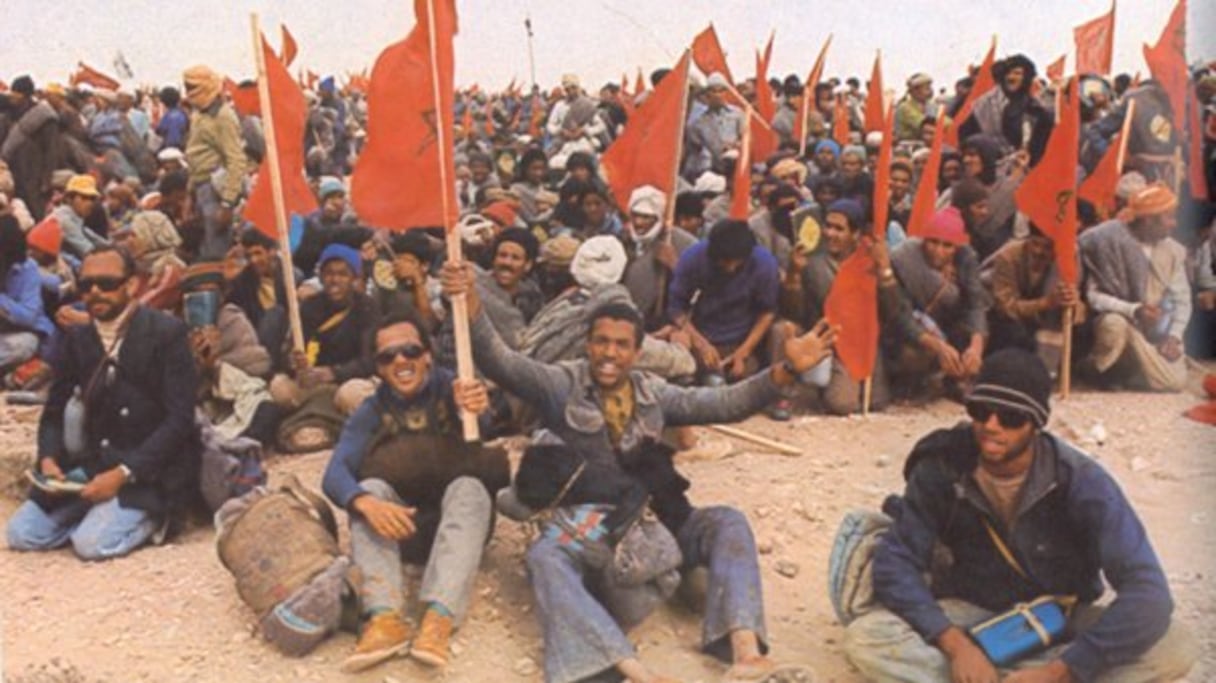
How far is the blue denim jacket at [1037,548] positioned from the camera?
326 cm

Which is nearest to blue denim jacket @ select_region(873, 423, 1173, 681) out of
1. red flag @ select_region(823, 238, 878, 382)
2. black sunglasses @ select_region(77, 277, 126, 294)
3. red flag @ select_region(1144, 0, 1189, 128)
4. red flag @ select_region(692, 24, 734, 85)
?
red flag @ select_region(823, 238, 878, 382)

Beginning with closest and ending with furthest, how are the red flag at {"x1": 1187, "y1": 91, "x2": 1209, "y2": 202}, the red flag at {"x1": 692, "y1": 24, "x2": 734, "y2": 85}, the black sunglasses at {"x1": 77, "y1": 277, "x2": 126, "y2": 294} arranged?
the black sunglasses at {"x1": 77, "y1": 277, "x2": 126, "y2": 294} < the red flag at {"x1": 1187, "y1": 91, "x2": 1209, "y2": 202} < the red flag at {"x1": 692, "y1": 24, "x2": 734, "y2": 85}

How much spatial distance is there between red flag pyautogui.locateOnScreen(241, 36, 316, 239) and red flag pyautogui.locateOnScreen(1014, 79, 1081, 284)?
4023mm

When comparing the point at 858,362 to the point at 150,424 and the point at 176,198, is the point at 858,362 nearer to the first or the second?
the point at 150,424

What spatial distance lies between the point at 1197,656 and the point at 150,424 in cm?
427

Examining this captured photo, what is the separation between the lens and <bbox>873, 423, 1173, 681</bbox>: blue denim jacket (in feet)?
10.7

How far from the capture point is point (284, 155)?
20.9ft

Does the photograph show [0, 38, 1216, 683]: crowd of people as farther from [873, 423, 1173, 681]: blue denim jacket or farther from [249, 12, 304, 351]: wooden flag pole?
[249, 12, 304, 351]: wooden flag pole

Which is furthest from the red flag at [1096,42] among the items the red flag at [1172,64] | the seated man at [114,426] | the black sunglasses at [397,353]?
the seated man at [114,426]

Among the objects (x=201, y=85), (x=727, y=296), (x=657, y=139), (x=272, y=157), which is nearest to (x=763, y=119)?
(x=657, y=139)

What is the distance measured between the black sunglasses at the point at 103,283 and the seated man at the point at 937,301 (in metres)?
4.30

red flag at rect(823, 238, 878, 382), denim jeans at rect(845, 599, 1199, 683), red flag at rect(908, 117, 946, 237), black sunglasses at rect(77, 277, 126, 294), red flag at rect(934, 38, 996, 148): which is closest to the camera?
denim jeans at rect(845, 599, 1199, 683)

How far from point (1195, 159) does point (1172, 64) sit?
2.23 ft

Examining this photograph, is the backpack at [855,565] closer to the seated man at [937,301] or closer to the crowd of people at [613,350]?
the crowd of people at [613,350]
